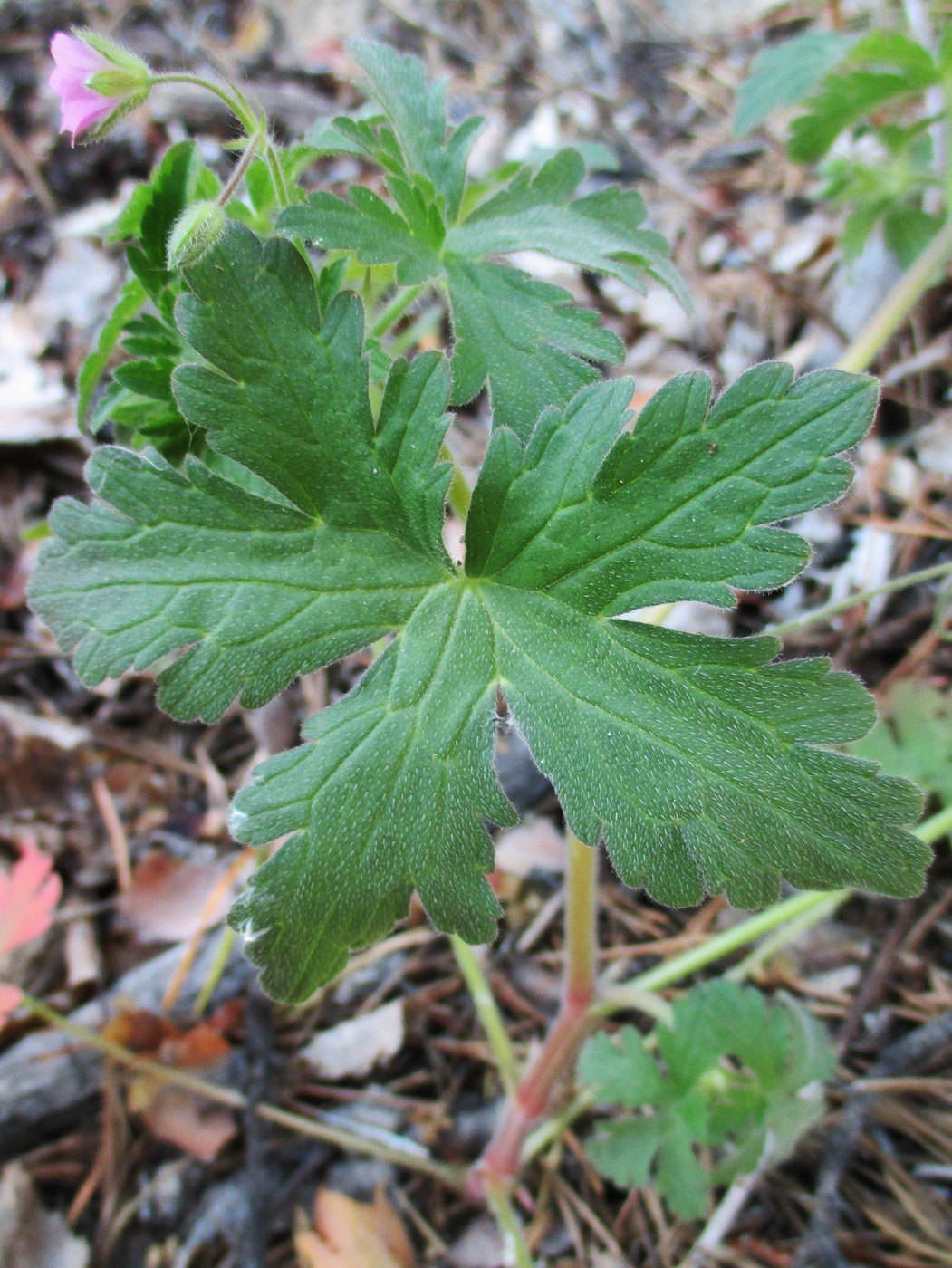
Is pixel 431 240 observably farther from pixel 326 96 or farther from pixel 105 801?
pixel 326 96

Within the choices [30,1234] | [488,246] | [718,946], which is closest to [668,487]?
[488,246]

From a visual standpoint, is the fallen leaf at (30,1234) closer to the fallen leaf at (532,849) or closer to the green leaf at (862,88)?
the fallen leaf at (532,849)

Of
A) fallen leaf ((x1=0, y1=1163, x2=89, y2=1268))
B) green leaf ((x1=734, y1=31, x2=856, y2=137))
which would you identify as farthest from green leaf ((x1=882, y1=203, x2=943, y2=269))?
fallen leaf ((x1=0, y1=1163, x2=89, y2=1268))

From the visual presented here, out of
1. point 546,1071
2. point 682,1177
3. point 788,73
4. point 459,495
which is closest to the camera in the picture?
point 459,495

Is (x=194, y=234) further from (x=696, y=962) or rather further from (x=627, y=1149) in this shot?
(x=627, y=1149)

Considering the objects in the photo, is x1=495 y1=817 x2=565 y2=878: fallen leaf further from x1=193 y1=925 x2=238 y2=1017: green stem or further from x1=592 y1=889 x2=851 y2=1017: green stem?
x1=193 y1=925 x2=238 y2=1017: green stem

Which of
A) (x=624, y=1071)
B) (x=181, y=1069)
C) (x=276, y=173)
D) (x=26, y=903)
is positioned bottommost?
(x=181, y=1069)

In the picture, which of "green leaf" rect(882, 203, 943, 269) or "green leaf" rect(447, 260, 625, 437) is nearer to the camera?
"green leaf" rect(447, 260, 625, 437)
